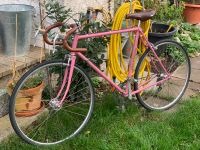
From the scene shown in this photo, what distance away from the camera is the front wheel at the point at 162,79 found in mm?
3951

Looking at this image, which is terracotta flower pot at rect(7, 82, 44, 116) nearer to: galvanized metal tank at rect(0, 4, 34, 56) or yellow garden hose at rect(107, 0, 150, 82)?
galvanized metal tank at rect(0, 4, 34, 56)

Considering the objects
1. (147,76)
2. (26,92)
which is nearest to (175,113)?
(147,76)

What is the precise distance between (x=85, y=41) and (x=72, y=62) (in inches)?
25.6

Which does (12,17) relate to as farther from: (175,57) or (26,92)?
(175,57)

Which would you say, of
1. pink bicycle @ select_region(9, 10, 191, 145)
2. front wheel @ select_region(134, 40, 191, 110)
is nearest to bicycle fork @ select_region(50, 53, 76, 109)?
pink bicycle @ select_region(9, 10, 191, 145)

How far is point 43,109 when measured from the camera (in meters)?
3.80

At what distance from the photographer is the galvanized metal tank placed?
3.93 metres

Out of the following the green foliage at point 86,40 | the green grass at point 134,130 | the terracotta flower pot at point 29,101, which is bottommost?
the green grass at point 134,130

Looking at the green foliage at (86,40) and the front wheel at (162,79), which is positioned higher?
the green foliage at (86,40)

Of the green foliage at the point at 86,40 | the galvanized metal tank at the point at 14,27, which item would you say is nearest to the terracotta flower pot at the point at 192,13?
the green foliage at the point at 86,40

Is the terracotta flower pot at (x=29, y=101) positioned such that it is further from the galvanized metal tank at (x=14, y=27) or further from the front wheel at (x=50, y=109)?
the galvanized metal tank at (x=14, y=27)

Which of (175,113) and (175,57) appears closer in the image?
(175,113)

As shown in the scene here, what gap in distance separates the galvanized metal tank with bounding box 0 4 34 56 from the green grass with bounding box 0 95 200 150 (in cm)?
118

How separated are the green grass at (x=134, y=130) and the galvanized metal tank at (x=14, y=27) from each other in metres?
1.18
